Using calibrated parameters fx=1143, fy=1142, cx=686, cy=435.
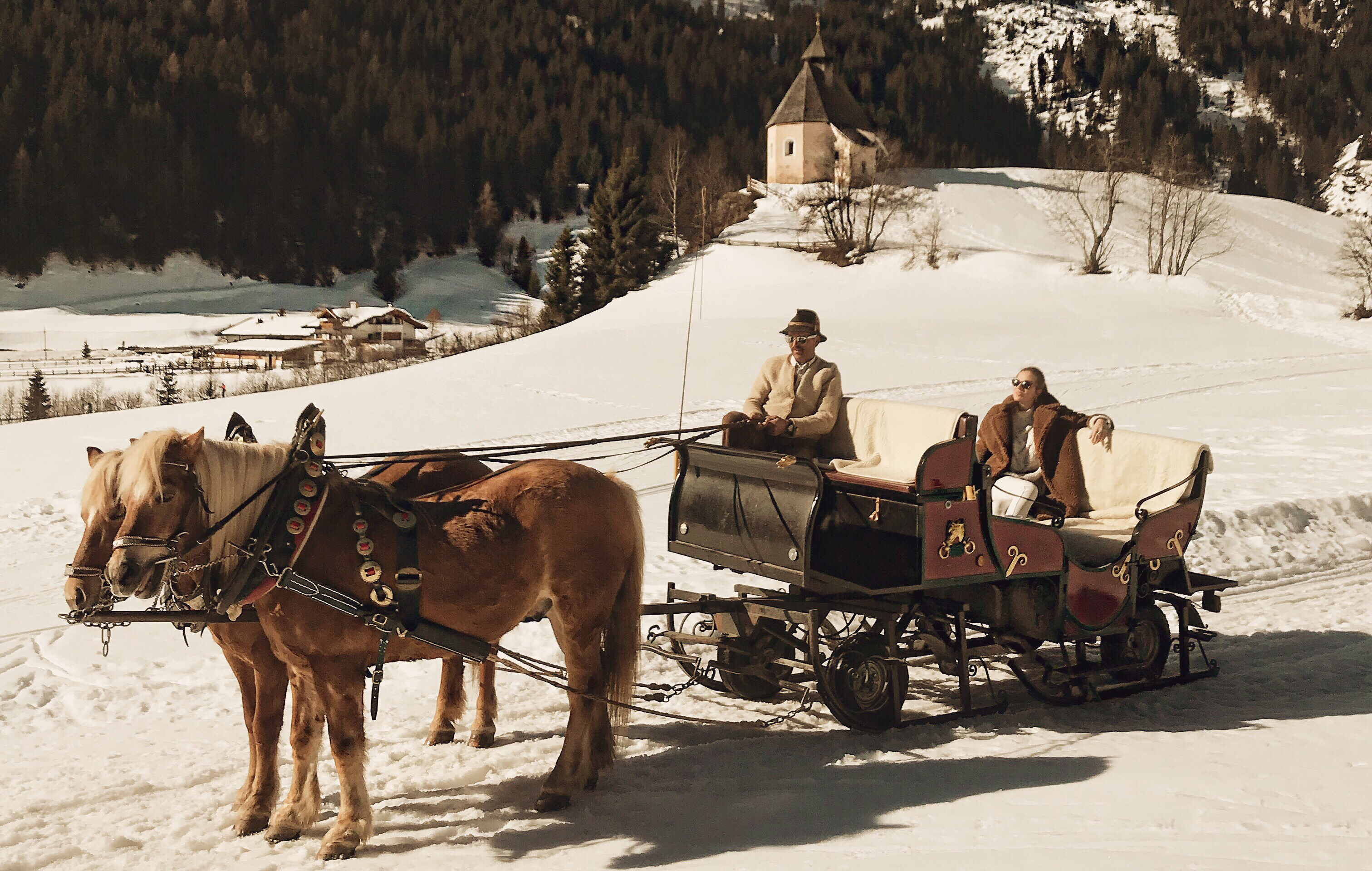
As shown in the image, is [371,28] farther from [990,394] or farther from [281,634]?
[281,634]

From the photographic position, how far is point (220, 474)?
185 inches

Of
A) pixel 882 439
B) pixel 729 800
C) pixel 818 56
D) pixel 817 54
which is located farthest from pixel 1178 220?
pixel 729 800

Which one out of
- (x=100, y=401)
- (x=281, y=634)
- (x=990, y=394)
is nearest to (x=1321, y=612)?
(x=281, y=634)

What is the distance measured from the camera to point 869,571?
20.4 feet

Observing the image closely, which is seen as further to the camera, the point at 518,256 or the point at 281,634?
the point at 518,256

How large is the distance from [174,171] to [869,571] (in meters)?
90.0

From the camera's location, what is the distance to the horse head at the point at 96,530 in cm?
427

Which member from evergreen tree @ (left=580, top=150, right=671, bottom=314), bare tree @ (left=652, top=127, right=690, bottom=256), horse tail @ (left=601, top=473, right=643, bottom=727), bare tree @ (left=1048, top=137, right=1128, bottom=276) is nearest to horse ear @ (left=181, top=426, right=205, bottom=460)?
horse tail @ (left=601, top=473, right=643, bottom=727)

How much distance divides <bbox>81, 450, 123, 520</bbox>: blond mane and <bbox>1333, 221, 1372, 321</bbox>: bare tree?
3680cm

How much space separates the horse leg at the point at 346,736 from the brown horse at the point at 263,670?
18cm

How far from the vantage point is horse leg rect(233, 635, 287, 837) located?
516 centimetres

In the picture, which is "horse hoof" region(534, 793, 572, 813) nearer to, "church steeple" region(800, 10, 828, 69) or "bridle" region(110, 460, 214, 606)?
"bridle" region(110, 460, 214, 606)

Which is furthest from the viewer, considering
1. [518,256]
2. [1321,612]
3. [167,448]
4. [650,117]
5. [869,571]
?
[650,117]

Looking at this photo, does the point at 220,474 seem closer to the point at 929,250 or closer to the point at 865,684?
the point at 865,684
